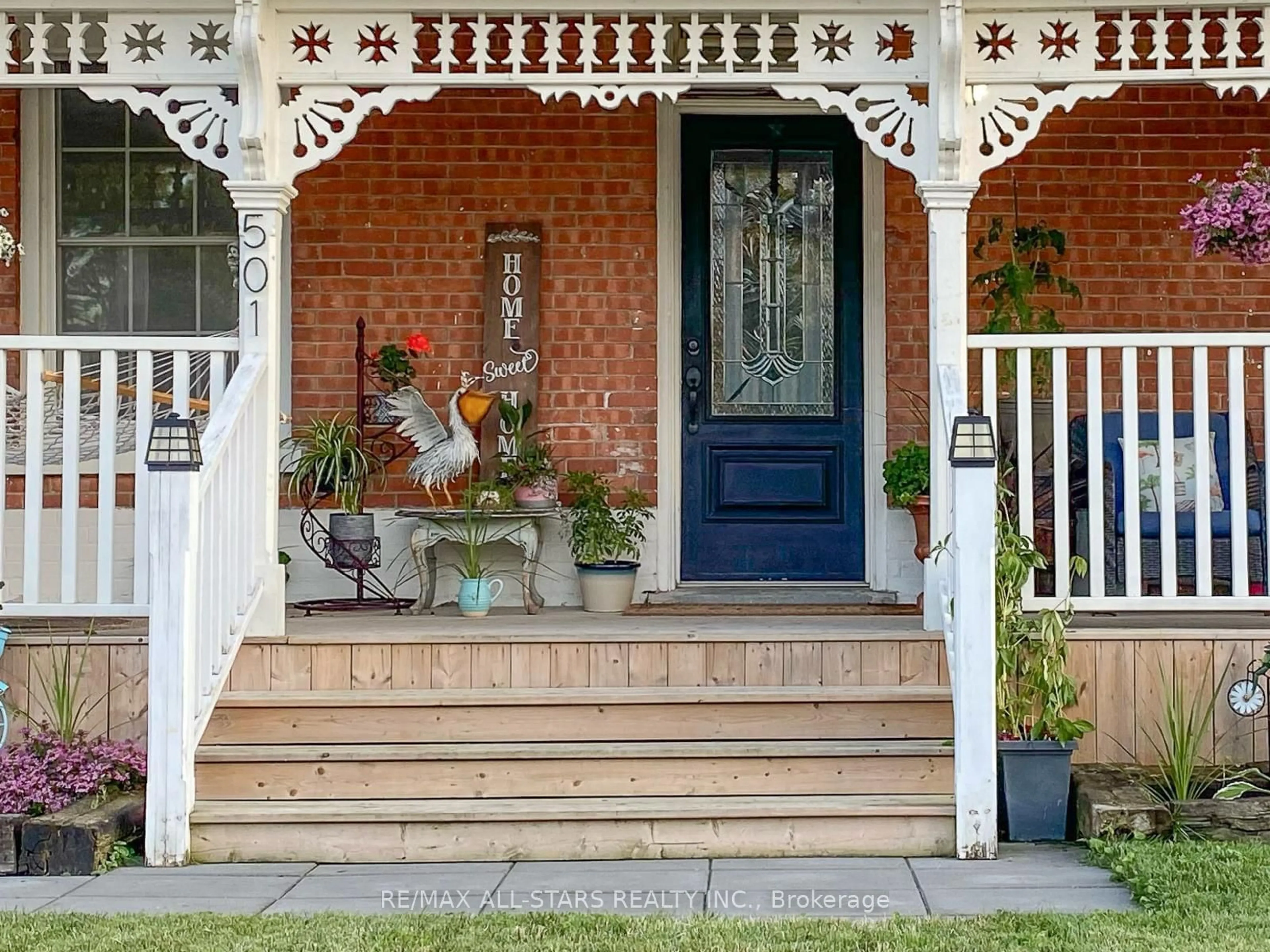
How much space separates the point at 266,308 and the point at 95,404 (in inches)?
64.3

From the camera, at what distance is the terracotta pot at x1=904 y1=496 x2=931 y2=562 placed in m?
6.05

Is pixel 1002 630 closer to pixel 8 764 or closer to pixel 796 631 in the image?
pixel 796 631

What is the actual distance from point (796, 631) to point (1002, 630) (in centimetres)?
72

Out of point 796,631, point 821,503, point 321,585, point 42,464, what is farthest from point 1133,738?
point 42,464

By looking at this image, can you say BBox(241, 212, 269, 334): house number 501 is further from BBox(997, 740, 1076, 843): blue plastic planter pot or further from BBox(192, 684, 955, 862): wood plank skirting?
BBox(997, 740, 1076, 843): blue plastic planter pot

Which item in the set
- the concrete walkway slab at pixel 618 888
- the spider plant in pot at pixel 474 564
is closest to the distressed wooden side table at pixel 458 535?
the spider plant in pot at pixel 474 564

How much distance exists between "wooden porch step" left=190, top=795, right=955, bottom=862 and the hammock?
1.65 m

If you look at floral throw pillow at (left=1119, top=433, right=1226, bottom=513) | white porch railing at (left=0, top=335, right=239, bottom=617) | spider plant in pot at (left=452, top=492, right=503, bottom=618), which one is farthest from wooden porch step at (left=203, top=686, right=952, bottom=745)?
floral throw pillow at (left=1119, top=433, right=1226, bottom=513)

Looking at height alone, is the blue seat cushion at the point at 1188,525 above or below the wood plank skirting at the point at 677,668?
above

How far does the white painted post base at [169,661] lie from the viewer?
174 inches

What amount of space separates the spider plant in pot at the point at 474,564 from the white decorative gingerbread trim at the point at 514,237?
3.58 feet

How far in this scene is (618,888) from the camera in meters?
4.10

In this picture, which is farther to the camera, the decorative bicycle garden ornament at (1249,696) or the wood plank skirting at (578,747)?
the decorative bicycle garden ornament at (1249,696)

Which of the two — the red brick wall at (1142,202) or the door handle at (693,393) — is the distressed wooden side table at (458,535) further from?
the red brick wall at (1142,202)
